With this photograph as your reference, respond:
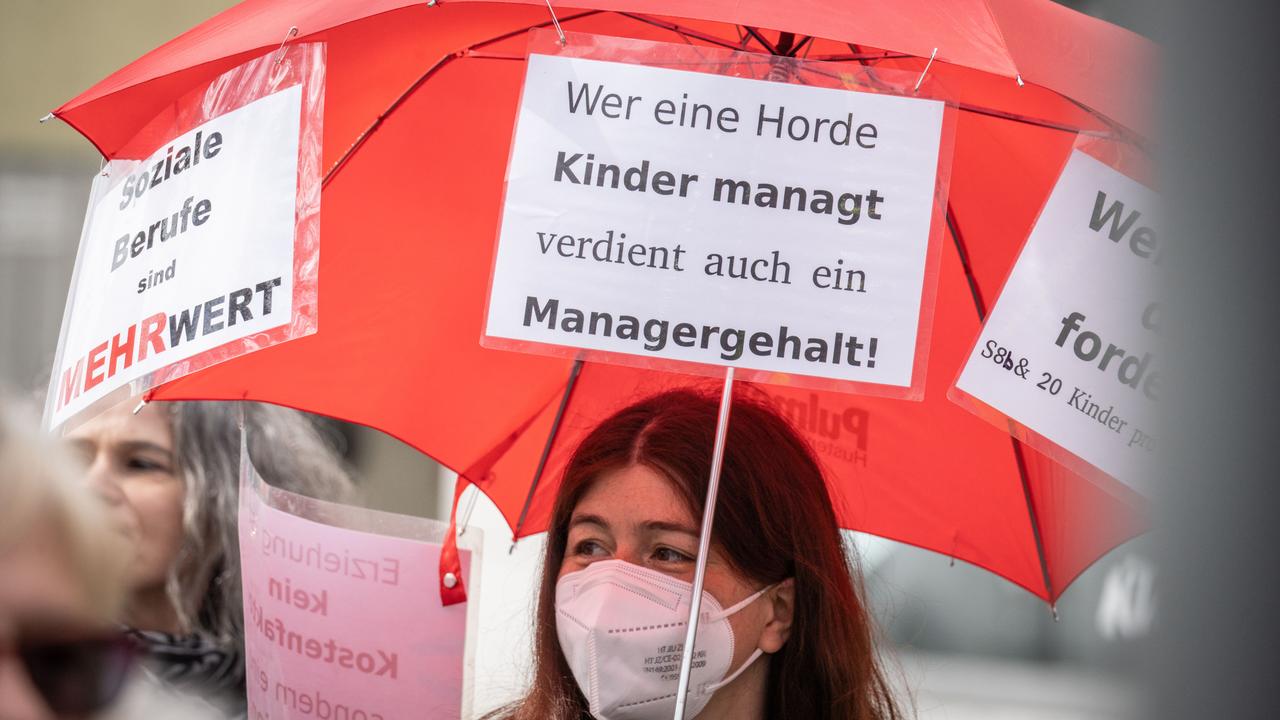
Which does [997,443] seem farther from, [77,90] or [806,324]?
[77,90]

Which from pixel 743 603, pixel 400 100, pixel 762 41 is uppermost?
pixel 762 41

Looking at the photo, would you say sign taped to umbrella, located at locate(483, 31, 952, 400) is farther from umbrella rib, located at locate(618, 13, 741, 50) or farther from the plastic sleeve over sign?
umbrella rib, located at locate(618, 13, 741, 50)

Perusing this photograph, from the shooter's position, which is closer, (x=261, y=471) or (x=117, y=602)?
(x=117, y=602)

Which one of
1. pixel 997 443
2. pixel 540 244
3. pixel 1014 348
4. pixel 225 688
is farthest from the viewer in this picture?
pixel 225 688

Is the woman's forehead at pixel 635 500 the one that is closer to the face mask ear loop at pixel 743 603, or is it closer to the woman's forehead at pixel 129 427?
the face mask ear loop at pixel 743 603

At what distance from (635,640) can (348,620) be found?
25.6 inches

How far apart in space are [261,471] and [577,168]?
6.28ft

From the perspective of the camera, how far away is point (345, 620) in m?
3.11

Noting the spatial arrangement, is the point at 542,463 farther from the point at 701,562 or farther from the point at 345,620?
the point at 701,562

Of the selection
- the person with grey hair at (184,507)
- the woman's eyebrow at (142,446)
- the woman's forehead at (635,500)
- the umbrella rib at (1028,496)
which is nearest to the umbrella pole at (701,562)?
the woman's forehead at (635,500)

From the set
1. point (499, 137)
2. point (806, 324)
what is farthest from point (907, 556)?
point (806, 324)

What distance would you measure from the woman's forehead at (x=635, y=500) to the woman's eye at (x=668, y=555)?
0.06m

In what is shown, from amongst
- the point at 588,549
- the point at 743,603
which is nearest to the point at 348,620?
the point at 588,549

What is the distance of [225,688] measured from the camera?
3.80 meters
